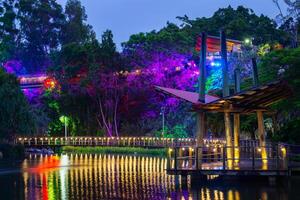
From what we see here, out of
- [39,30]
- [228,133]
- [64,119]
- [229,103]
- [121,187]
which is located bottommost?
[121,187]

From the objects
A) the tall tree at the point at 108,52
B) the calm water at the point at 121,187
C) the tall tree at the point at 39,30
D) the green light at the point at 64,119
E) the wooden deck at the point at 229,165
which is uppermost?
the tall tree at the point at 39,30

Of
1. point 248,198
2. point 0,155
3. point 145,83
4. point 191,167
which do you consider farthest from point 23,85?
point 248,198

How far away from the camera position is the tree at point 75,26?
9975cm

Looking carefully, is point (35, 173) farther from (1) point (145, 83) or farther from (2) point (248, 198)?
(1) point (145, 83)

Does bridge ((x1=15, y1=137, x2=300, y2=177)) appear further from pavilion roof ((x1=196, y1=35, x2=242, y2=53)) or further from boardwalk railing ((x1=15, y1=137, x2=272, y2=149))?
pavilion roof ((x1=196, y1=35, x2=242, y2=53))

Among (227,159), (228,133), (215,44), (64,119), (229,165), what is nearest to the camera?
(227,159)

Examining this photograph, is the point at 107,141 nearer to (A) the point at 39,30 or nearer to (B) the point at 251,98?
(B) the point at 251,98

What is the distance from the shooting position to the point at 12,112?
4734cm

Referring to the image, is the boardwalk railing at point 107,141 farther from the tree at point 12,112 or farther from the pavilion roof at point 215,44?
the pavilion roof at point 215,44

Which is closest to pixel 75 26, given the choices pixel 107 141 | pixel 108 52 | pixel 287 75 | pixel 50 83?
→ pixel 50 83

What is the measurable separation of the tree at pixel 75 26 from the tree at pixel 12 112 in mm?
51595

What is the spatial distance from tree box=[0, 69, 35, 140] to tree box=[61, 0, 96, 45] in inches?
2031

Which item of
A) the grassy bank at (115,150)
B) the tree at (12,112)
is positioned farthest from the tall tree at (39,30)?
the tree at (12,112)

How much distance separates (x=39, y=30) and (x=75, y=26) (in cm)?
721
